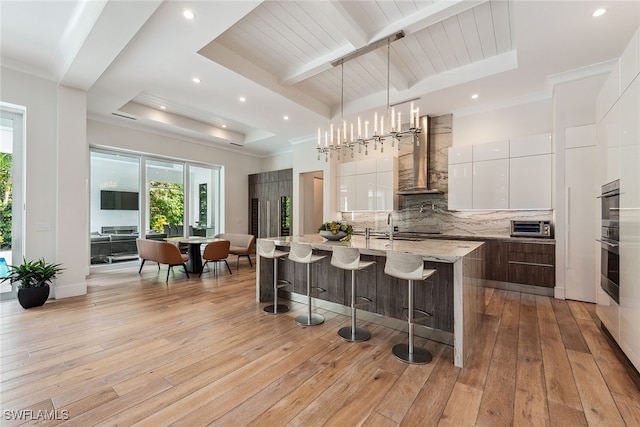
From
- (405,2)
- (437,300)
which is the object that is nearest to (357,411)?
(437,300)

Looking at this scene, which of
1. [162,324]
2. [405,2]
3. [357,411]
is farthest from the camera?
[162,324]

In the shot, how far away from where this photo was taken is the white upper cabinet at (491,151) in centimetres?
462

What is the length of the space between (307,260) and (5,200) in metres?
4.49

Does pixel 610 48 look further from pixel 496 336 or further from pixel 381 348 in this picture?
pixel 381 348

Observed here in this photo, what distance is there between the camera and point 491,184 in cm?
475

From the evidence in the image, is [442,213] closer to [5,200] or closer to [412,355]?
[412,355]

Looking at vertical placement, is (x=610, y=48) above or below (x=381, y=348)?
above

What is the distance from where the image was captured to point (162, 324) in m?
3.15

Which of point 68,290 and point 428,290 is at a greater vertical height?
point 428,290

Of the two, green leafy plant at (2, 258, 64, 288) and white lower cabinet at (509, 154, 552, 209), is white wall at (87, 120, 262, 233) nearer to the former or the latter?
green leafy plant at (2, 258, 64, 288)

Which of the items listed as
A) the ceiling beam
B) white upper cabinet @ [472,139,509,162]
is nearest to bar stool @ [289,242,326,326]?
the ceiling beam

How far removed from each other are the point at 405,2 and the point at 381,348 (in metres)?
3.42

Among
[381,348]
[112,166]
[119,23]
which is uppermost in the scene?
[119,23]

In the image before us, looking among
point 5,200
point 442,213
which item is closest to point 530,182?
point 442,213
